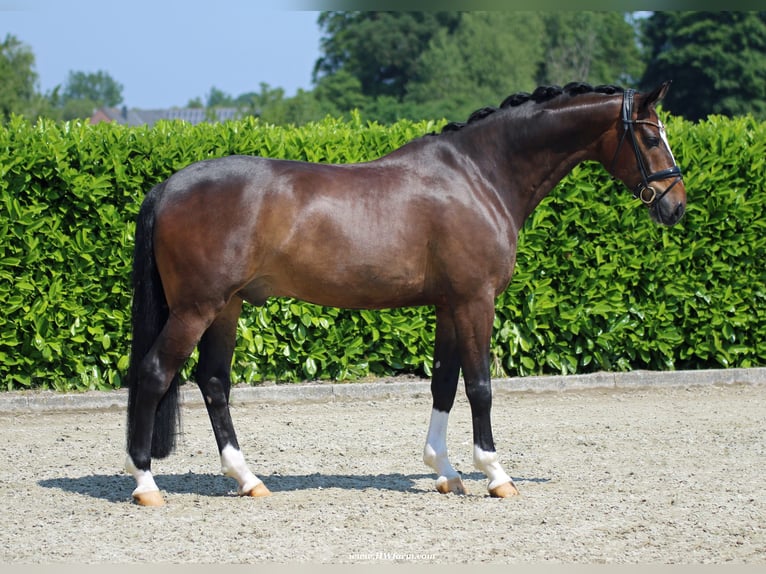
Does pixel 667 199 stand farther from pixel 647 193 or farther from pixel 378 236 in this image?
pixel 378 236

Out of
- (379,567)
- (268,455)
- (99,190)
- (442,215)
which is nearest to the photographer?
(379,567)

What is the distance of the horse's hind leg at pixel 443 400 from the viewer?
576 cm

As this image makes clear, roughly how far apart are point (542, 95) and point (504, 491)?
7.68 ft

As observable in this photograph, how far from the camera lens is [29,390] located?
8.97m

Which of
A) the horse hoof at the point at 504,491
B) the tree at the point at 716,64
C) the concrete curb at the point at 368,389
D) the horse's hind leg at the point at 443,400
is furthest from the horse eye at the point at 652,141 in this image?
the tree at the point at 716,64

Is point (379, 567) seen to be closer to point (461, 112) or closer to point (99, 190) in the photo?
point (99, 190)

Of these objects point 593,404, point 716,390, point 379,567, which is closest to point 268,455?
point 379,567

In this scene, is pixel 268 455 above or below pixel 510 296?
below

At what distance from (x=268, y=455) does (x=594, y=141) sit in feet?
10.3

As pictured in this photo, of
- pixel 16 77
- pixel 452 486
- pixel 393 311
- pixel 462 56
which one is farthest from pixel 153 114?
pixel 452 486

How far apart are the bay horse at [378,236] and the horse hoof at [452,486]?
0.04 ft

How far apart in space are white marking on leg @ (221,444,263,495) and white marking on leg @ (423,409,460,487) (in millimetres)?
1022

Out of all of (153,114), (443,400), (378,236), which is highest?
(153,114)

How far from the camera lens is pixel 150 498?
213 inches
